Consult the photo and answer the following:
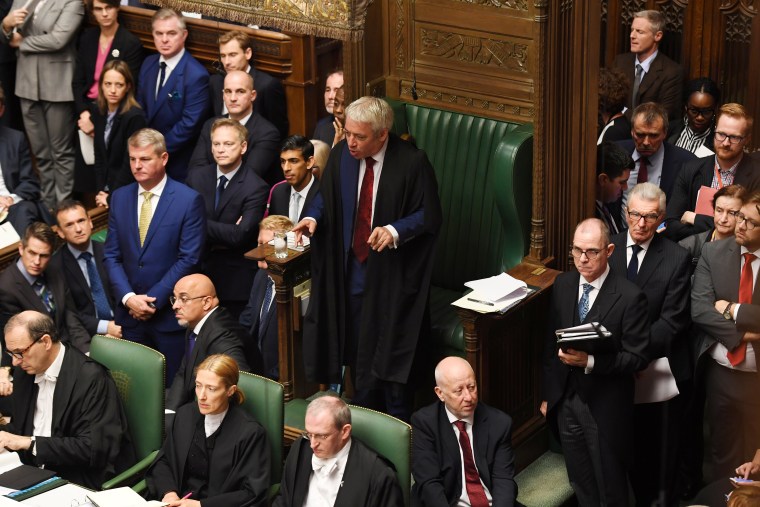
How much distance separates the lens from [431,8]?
22.3ft

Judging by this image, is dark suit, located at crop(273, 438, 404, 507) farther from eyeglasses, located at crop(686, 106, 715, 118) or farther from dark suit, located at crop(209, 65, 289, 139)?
dark suit, located at crop(209, 65, 289, 139)

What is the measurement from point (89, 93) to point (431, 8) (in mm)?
2605

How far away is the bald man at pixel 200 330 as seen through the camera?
606 centimetres

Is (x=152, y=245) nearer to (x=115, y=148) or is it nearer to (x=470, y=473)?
(x=115, y=148)

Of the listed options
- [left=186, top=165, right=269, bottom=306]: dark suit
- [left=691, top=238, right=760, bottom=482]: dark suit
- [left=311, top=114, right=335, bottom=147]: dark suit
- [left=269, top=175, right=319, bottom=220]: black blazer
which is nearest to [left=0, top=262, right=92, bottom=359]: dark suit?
[left=186, top=165, right=269, bottom=306]: dark suit

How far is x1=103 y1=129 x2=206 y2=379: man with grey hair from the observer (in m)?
6.81

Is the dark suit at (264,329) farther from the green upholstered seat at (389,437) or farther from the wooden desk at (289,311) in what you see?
the green upholstered seat at (389,437)

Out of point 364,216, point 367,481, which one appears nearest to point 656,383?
point 367,481

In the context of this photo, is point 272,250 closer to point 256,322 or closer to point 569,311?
point 256,322

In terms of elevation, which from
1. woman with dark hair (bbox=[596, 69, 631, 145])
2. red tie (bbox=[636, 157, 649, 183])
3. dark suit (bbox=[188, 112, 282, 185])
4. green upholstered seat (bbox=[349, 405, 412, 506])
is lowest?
green upholstered seat (bbox=[349, 405, 412, 506])

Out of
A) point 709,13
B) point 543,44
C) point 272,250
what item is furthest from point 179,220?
point 709,13

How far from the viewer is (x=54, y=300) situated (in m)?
6.79

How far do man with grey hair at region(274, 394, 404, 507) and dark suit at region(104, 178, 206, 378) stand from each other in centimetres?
175

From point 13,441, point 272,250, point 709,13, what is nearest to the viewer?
point 13,441
